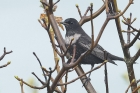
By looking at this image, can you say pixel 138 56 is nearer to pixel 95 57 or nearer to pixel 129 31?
pixel 129 31

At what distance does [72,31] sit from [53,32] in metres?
4.96

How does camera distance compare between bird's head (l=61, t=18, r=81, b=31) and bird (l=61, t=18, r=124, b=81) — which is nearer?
bird (l=61, t=18, r=124, b=81)

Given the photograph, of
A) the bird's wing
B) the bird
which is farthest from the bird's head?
the bird's wing

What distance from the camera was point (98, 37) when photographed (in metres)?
4.70

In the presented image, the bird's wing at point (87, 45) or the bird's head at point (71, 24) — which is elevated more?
the bird's head at point (71, 24)

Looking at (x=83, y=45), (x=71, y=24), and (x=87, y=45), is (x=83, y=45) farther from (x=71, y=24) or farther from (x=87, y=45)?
(x=71, y=24)

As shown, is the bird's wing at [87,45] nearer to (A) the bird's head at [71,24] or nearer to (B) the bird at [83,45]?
(B) the bird at [83,45]

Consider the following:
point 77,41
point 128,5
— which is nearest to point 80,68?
point 128,5

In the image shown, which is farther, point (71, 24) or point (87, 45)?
point (71, 24)

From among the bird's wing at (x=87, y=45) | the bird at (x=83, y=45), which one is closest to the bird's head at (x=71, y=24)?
the bird at (x=83, y=45)

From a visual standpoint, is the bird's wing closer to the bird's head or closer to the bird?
the bird

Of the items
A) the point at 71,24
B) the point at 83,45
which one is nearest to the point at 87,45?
the point at 83,45

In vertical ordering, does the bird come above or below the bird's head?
below

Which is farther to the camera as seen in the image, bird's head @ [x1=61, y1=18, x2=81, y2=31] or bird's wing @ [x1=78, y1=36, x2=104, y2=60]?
bird's head @ [x1=61, y1=18, x2=81, y2=31]
